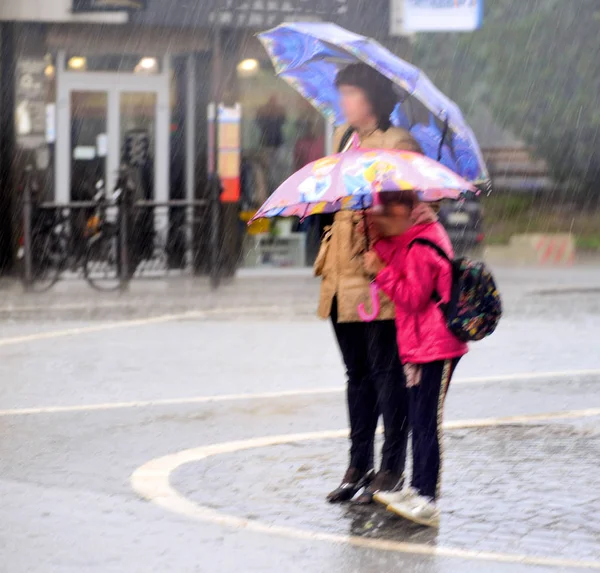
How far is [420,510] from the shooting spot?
5.91 meters

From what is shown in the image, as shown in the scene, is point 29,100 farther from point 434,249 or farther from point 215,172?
point 434,249

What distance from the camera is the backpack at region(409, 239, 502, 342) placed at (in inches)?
229

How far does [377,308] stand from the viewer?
245 inches

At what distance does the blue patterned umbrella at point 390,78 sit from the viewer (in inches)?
236

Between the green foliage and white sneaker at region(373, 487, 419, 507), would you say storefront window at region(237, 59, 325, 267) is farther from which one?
white sneaker at region(373, 487, 419, 507)

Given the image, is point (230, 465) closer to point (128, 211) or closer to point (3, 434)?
point (3, 434)

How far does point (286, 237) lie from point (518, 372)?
37.3 ft

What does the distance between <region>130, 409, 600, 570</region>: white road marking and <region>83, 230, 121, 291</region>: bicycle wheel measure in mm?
10721

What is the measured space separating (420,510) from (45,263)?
13504 mm

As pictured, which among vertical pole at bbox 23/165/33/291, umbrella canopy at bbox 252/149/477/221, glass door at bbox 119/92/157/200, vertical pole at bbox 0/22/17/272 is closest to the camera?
umbrella canopy at bbox 252/149/477/221

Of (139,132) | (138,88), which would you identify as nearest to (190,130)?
(139,132)

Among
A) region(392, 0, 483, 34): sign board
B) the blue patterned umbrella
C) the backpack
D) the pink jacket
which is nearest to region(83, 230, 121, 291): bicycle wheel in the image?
region(392, 0, 483, 34): sign board

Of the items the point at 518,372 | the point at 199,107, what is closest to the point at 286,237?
the point at 199,107

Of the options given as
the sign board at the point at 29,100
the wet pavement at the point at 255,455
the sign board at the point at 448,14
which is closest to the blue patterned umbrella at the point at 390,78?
the wet pavement at the point at 255,455
